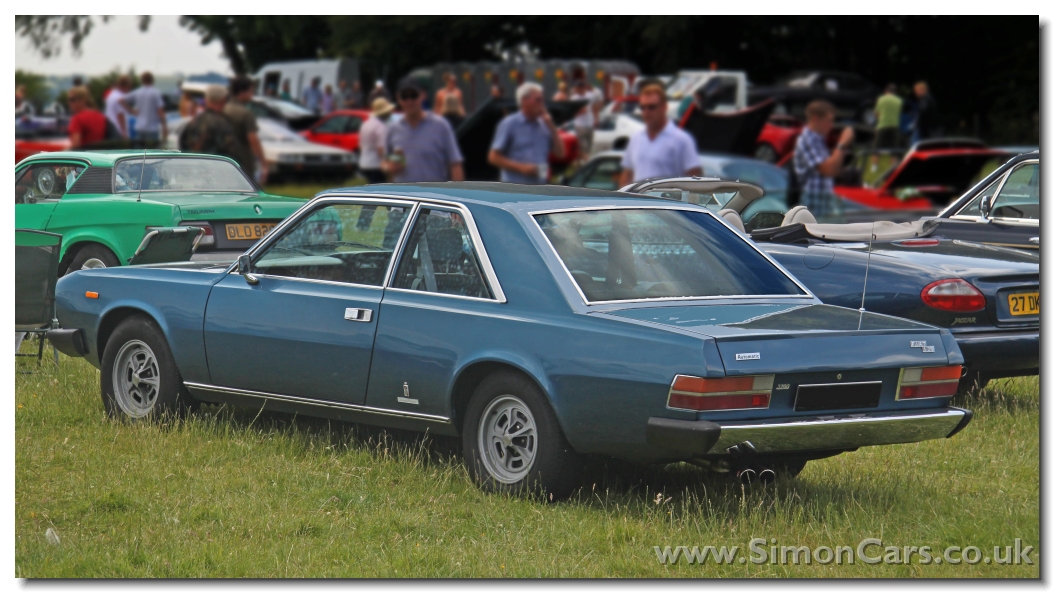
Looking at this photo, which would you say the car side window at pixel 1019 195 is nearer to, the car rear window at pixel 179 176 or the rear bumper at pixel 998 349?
the rear bumper at pixel 998 349

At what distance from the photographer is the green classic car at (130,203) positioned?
9172 millimetres

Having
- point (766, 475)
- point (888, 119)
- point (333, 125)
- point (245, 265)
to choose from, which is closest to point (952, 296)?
point (766, 475)

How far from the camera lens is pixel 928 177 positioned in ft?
47.2

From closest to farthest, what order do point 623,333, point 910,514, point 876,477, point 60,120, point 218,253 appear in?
1. point 623,333
2. point 910,514
3. point 876,477
4. point 218,253
5. point 60,120

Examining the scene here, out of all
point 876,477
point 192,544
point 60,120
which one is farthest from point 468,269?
point 60,120

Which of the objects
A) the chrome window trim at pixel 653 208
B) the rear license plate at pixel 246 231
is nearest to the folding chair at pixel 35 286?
the rear license plate at pixel 246 231

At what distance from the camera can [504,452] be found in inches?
209

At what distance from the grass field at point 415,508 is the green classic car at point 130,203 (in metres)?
2.66

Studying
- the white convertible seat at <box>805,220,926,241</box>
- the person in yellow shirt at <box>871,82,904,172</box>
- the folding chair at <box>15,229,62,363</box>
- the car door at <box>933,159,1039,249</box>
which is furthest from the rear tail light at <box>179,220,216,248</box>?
the person in yellow shirt at <box>871,82,904,172</box>

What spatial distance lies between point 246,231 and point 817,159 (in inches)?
203

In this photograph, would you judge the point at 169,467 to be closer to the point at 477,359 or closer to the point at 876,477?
the point at 477,359

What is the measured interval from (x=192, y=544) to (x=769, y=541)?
6.66 feet

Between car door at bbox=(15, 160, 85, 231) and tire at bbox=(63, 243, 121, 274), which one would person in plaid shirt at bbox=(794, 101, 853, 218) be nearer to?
tire at bbox=(63, 243, 121, 274)

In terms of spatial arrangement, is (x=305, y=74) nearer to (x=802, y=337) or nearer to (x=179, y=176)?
(x=179, y=176)
